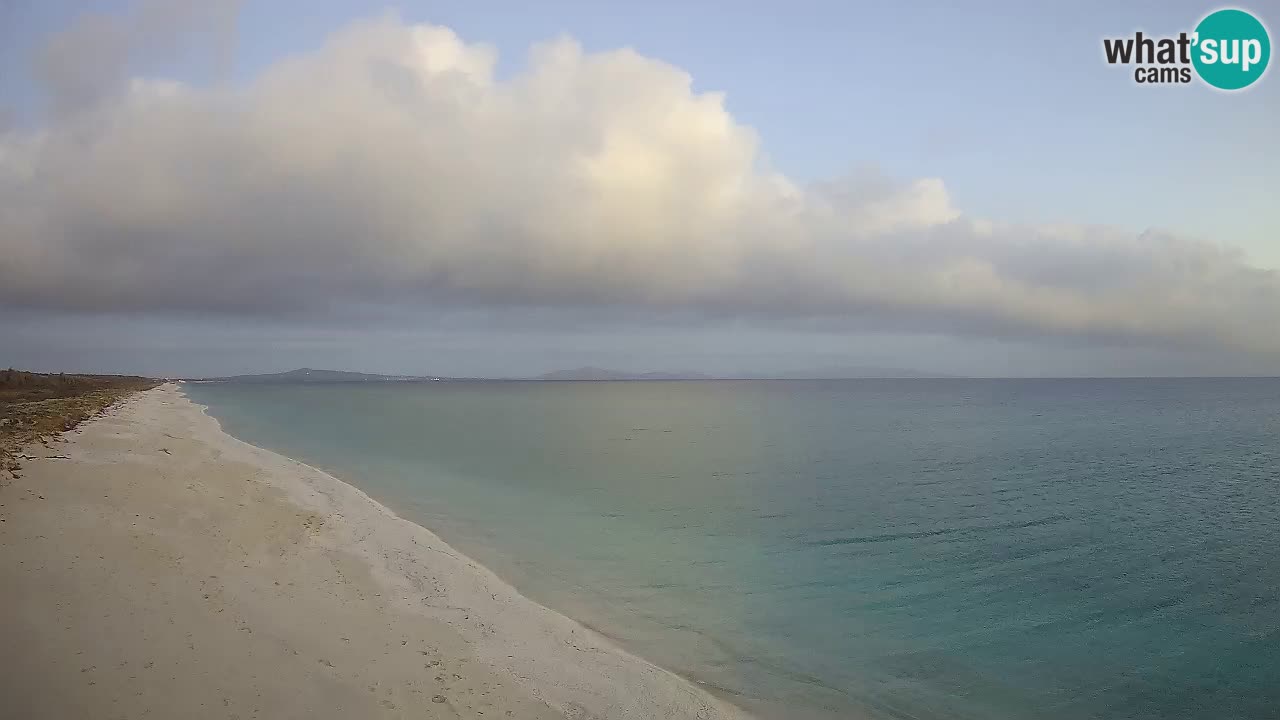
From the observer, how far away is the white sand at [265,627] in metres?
9.47

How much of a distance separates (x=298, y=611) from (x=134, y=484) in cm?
1585

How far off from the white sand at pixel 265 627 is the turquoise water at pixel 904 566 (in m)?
1.97

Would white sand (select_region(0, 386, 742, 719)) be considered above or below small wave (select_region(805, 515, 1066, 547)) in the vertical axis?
above

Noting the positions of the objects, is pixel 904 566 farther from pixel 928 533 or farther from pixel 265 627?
pixel 265 627

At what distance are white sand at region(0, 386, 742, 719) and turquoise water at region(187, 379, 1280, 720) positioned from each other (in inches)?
77.7

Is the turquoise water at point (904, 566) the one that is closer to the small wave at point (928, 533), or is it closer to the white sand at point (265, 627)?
the small wave at point (928, 533)

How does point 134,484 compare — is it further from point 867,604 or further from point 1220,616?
point 1220,616

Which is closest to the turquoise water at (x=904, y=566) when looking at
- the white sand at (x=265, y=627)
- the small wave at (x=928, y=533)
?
the small wave at (x=928, y=533)

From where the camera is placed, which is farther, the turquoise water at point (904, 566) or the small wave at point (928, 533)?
the small wave at point (928, 533)

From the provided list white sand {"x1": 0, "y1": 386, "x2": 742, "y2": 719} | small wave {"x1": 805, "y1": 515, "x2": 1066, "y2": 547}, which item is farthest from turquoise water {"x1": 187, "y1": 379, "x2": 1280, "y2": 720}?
white sand {"x1": 0, "y1": 386, "x2": 742, "y2": 719}

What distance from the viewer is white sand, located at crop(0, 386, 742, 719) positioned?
9469 mm

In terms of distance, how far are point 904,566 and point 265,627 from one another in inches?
708

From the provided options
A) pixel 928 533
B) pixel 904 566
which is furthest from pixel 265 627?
pixel 928 533

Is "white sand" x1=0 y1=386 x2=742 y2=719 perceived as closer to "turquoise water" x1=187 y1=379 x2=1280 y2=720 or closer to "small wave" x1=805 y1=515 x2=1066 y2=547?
"turquoise water" x1=187 y1=379 x2=1280 y2=720
